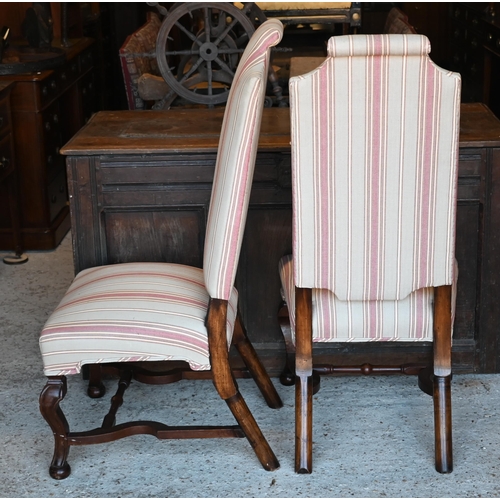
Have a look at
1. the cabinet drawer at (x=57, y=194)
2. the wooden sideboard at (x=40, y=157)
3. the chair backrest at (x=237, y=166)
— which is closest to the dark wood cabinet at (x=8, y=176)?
the wooden sideboard at (x=40, y=157)

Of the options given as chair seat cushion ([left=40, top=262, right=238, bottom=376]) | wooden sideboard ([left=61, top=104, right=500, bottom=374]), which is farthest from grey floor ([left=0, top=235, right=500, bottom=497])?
chair seat cushion ([left=40, top=262, right=238, bottom=376])

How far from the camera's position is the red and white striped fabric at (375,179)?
2.12 meters

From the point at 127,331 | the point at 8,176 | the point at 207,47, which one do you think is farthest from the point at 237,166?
the point at 8,176

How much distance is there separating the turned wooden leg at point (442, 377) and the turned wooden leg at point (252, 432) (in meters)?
0.47

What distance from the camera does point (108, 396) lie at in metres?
2.95

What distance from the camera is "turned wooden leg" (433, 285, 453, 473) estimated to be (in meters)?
2.36

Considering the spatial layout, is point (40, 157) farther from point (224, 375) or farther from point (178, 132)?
point (224, 375)

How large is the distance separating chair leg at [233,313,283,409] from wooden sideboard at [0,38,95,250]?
2.04 m

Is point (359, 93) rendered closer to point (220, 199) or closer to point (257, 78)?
point (257, 78)

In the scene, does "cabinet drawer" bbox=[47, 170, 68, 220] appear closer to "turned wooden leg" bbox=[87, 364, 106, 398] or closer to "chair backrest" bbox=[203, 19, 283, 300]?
"turned wooden leg" bbox=[87, 364, 106, 398]

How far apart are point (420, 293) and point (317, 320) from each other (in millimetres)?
295

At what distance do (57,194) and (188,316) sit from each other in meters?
2.56

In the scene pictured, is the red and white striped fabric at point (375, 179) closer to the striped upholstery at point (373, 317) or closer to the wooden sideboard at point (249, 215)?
the striped upholstery at point (373, 317)

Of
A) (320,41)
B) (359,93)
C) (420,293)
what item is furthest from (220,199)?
(320,41)
